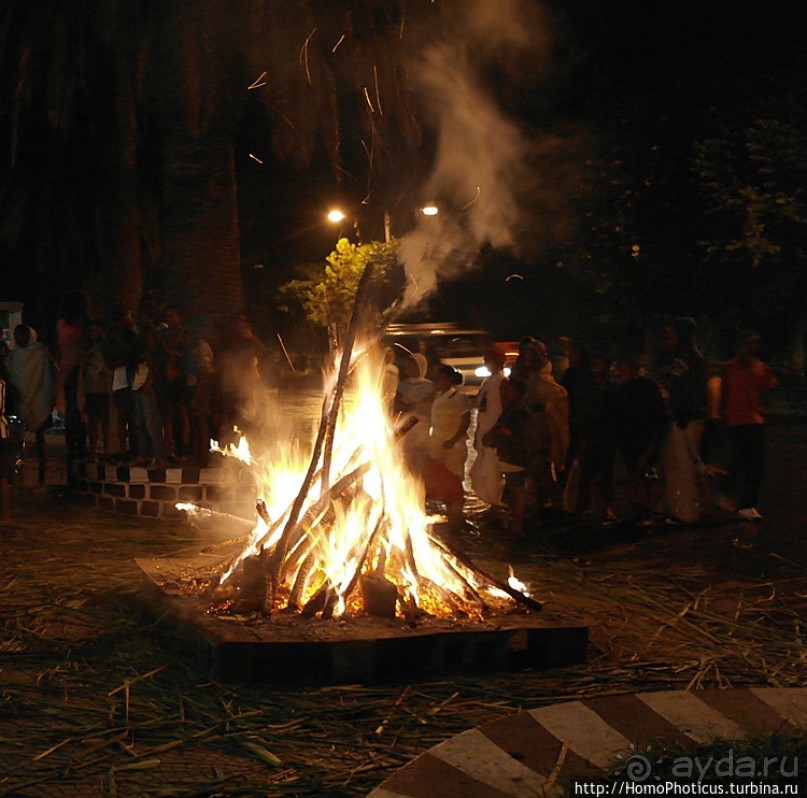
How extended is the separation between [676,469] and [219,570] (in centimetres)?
523

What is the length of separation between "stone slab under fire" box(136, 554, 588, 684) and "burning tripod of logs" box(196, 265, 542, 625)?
144mm

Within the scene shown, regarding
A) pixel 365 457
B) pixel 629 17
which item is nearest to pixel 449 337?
pixel 629 17

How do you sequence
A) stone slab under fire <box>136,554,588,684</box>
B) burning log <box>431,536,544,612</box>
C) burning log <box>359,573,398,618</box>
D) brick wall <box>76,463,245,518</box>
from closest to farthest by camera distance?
stone slab under fire <box>136,554,588,684</box>
burning log <box>359,573,398,618</box>
burning log <box>431,536,544,612</box>
brick wall <box>76,463,245,518</box>

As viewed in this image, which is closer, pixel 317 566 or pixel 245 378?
pixel 317 566

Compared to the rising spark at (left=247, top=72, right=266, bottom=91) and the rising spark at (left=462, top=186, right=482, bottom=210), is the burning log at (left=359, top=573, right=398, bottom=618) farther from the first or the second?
the rising spark at (left=247, top=72, right=266, bottom=91)

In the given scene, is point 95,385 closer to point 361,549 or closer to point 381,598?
point 361,549

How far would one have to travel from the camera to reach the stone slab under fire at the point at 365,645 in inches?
222

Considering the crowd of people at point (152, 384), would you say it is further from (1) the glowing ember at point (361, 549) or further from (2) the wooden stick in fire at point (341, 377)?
(2) the wooden stick in fire at point (341, 377)

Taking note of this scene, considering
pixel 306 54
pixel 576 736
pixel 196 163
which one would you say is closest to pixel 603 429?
pixel 196 163

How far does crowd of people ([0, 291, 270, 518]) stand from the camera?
1153cm

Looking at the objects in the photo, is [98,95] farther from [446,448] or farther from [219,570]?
[219,570]

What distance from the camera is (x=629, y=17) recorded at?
66.7ft

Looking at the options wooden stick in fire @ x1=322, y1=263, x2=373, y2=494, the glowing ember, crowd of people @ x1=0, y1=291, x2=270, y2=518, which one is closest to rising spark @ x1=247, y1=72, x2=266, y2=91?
crowd of people @ x1=0, y1=291, x2=270, y2=518

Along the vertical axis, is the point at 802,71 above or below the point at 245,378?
above
